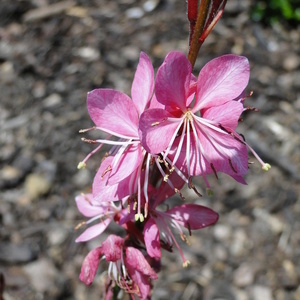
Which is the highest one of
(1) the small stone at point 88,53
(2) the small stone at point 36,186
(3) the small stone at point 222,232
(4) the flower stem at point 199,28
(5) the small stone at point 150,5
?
(4) the flower stem at point 199,28

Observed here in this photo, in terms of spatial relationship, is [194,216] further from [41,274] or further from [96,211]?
[41,274]

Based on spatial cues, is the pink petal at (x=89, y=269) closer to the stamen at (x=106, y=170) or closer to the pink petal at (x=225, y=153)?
the stamen at (x=106, y=170)

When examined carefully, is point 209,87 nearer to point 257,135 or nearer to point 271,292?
point 271,292

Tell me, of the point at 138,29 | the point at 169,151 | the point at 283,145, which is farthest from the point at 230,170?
the point at 138,29

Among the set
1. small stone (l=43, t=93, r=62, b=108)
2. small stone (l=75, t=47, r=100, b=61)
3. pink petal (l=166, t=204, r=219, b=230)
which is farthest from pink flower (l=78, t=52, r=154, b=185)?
small stone (l=75, t=47, r=100, b=61)

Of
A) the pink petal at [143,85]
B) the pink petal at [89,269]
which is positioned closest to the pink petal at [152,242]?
the pink petal at [89,269]

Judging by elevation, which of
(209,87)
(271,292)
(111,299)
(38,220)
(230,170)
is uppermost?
(209,87)

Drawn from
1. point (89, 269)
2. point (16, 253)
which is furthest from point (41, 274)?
point (89, 269)
